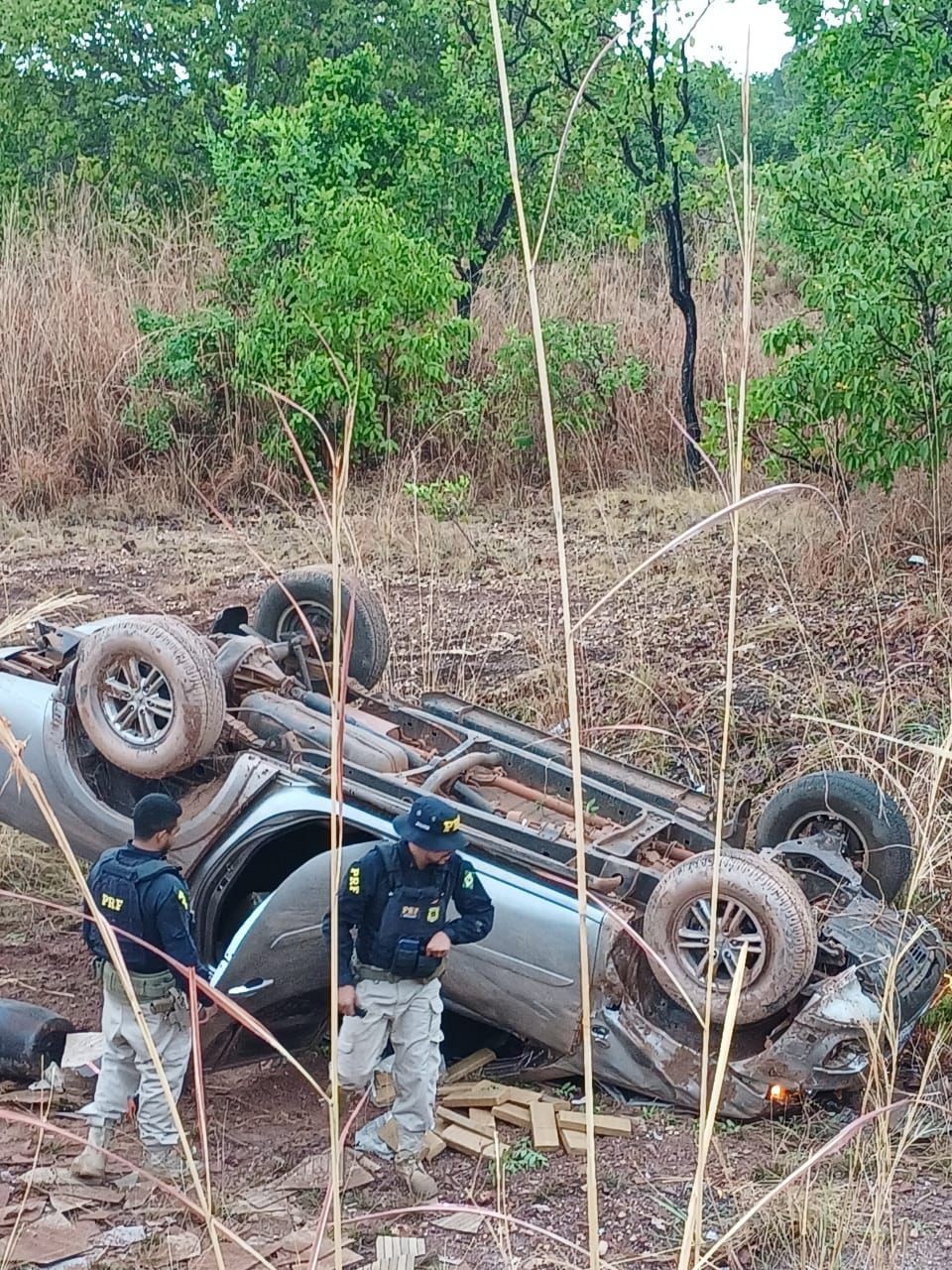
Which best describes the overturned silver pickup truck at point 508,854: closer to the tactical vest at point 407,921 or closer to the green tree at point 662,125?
→ the tactical vest at point 407,921

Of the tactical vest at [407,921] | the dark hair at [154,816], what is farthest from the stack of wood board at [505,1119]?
the dark hair at [154,816]

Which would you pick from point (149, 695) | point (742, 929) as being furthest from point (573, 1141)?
point (149, 695)

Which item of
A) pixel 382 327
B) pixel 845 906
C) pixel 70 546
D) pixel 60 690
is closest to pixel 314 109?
pixel 382 327

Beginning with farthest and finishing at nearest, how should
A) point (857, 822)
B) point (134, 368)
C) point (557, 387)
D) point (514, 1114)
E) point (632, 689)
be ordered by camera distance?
point (134, 368)
point (557, 387)
point (632, 689)
point (857, 822)
point (514, 1114)

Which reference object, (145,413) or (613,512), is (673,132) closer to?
(613,512)

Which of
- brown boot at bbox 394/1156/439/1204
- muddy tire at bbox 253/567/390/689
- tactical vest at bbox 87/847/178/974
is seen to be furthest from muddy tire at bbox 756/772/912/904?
tactical vest at bbox 87/847/178/974

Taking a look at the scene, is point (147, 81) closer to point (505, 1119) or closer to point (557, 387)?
point (557, 387)

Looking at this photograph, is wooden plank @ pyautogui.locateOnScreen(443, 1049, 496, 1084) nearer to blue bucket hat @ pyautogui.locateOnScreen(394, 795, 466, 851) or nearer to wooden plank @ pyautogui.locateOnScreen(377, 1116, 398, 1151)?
wooden plank @ pyautogui.locateOnScreen(377, 1116, 398, 1151)

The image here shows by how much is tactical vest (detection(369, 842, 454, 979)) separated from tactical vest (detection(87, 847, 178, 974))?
0.64 meters

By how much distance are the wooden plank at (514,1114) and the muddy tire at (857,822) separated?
145 cm

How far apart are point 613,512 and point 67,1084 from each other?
22.5 ft

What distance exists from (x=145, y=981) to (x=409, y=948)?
0.79m

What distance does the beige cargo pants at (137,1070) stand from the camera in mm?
4328

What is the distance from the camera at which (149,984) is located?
14.1 ft
